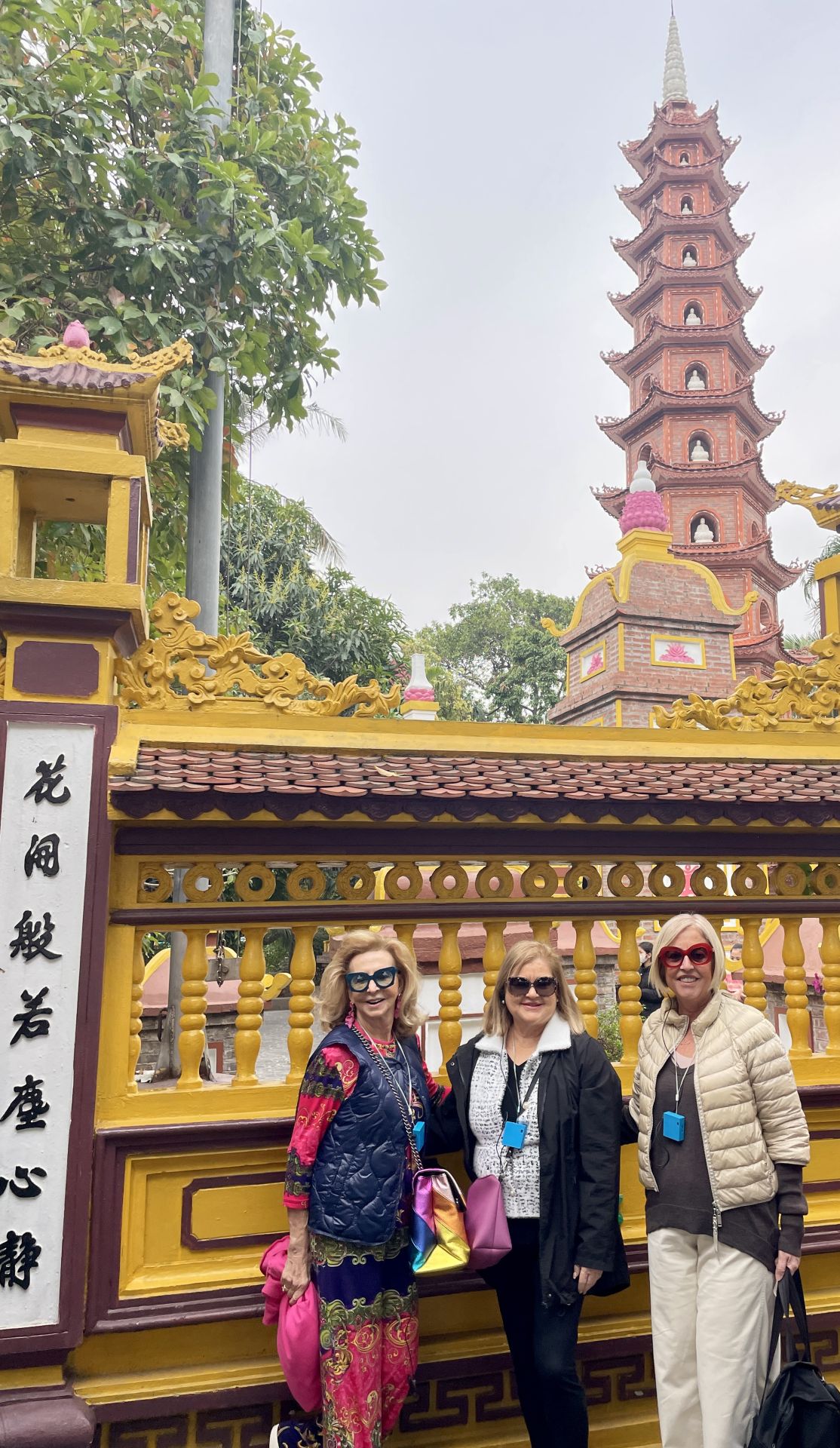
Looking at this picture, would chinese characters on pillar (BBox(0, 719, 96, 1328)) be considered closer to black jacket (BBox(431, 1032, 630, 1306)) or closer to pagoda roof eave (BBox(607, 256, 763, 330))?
black jacket (BBox(431, 1032, 630, 1306))

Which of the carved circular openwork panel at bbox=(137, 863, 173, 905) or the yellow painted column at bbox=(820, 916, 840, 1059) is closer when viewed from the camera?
the carved circular openwork panel at bbox=(137, 863, 173, 905)

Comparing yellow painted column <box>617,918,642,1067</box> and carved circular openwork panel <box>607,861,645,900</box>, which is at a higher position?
carved circular openwork panel <box>607,861,645,900</box>

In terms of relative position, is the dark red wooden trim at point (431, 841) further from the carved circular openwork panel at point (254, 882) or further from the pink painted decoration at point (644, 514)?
the pink painted decoration at point (644, 514)

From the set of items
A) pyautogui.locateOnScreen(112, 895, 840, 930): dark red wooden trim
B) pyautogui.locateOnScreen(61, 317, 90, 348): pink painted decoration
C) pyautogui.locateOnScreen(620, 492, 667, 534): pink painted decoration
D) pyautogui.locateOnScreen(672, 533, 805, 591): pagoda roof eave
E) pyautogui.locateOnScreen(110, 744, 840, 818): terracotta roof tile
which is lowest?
pyautogui.locateOnScreen(112, 895, 840, 930): dark red wooden trim

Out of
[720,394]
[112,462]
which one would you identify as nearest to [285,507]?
[720,394]

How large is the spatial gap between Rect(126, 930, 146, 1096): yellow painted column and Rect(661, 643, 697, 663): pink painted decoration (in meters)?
13.4

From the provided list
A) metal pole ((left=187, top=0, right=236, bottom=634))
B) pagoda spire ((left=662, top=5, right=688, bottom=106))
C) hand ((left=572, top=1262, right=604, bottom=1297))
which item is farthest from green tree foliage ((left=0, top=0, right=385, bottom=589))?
pagoda spire ((left=662, top=5, right=688, bottom=106))

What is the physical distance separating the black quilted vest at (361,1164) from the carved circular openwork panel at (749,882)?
1.75 m

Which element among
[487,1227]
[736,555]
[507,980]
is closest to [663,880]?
[507,980]

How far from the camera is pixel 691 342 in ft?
77.9

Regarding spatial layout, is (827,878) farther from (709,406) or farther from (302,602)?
(709,406)

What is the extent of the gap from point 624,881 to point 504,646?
33.4 metres

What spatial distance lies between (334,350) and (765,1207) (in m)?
6.63

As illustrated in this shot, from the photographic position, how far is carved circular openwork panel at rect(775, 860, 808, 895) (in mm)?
3809
